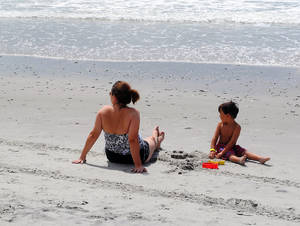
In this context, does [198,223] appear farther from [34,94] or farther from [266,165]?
[34,94]

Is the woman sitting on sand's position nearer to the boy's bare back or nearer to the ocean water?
the boy's bare back

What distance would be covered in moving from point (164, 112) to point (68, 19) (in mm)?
10055

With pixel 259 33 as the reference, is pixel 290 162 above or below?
below

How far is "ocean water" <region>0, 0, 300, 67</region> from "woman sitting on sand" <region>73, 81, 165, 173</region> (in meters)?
5.79

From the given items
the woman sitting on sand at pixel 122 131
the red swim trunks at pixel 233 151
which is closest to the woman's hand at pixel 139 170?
the woman sitting on sand at pixel 122 131

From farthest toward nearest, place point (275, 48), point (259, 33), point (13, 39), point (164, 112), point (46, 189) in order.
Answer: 1. point (259, 33)
2. point (13, 39)
3. point (275, 48)
4. point (164, 112)
5. point (46, 189)

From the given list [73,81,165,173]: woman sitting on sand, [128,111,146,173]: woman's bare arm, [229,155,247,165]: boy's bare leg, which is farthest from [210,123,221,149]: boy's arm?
[128,111,146,173]: woman's bare arm

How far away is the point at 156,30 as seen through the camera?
14602 millimetres

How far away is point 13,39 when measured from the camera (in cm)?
1305

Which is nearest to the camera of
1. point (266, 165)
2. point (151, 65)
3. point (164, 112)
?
point (266, 165)

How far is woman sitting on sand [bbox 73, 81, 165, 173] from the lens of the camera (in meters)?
5.30

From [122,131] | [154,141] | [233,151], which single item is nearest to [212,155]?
[233,151]

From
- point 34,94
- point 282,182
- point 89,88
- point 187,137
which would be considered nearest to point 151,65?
point 89,88

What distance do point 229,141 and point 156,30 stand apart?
903cm
